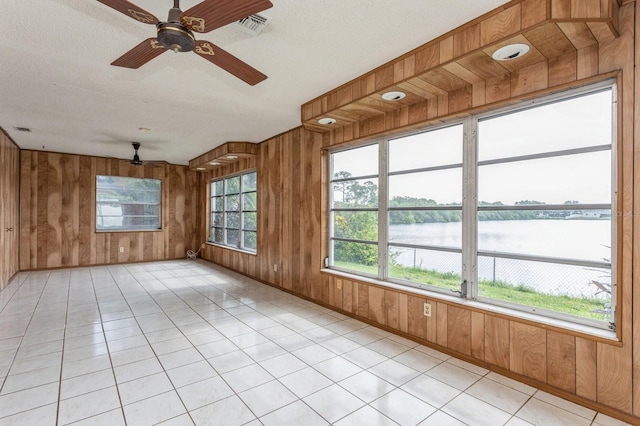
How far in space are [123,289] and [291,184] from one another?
3485 millimetres

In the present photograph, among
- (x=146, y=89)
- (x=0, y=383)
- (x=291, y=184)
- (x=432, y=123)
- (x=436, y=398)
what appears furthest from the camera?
(x=291, y=184)

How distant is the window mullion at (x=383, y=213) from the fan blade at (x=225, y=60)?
6.18ft

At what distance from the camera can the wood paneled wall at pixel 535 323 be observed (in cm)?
193

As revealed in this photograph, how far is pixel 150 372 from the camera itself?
2.53 m

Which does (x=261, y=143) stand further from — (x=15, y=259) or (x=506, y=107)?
(x=15, y=259)

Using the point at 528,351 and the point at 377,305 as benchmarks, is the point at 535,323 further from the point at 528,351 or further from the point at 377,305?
the point at 377,305

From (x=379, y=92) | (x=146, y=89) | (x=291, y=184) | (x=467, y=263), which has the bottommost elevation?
(x=467, y=263)

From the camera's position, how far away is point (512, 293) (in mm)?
2604

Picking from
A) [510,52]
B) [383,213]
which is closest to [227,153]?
[383,213]

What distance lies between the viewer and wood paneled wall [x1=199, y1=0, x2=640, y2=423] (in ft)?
6.32

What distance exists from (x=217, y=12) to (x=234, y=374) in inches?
102

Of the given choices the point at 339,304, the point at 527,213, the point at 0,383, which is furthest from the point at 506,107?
the point at 0,383

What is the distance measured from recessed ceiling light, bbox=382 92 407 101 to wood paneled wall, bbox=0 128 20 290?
6.14 meters

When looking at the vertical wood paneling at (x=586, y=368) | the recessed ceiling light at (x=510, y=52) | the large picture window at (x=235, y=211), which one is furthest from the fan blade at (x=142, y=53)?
the large picture window at (x=235, y=211)
